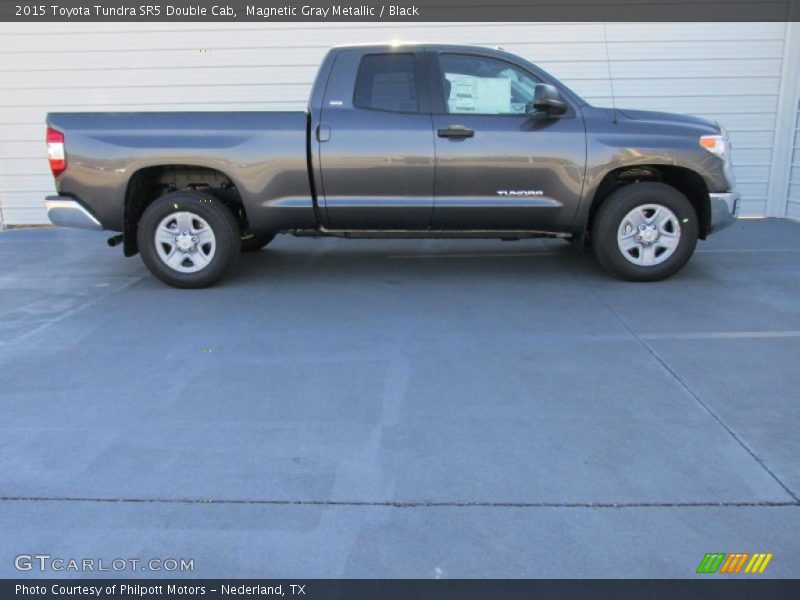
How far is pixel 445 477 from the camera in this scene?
3.05 meters


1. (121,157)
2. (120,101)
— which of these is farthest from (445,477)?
(120,101)

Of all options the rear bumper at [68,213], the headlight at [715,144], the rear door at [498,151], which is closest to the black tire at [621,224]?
the rear door at [498,151]

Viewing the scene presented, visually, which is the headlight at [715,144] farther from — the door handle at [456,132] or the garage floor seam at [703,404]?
the door handle at [456,132]

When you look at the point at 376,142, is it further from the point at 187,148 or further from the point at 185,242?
the point at 185,242

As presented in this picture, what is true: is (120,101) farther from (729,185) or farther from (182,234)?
(729,185)

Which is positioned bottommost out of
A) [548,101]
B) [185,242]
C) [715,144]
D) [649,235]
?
[185,242]

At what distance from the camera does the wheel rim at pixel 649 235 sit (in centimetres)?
597

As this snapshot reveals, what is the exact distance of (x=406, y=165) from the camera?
229 inches

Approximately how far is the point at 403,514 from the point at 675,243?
424 cm

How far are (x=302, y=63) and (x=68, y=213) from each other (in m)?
4.37

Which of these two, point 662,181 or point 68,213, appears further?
point 662,181

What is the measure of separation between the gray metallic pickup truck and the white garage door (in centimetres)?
343

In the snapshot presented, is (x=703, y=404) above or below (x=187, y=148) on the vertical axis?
below

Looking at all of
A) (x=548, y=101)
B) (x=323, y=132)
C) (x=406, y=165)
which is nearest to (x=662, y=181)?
(x=548, y=101)
